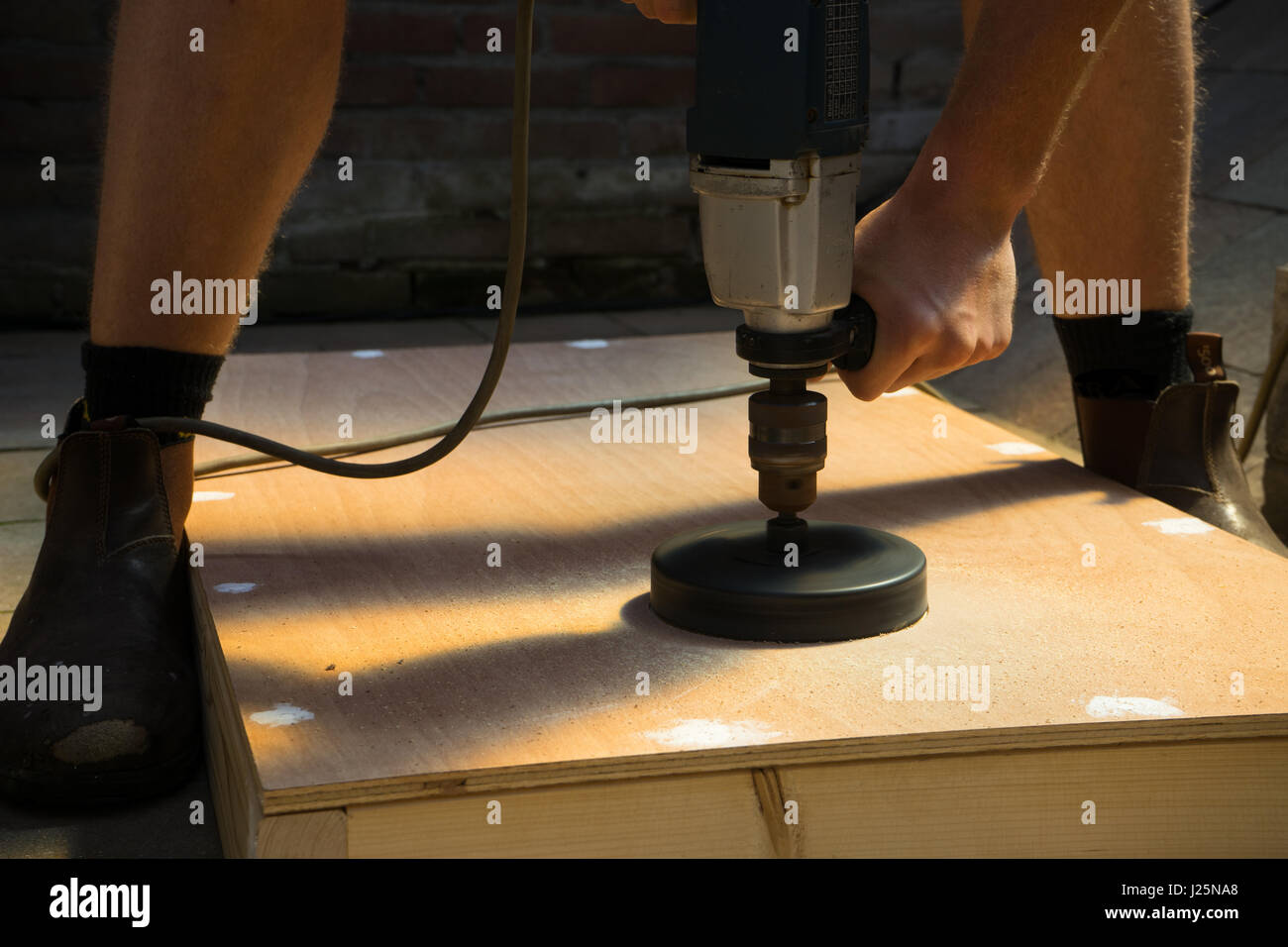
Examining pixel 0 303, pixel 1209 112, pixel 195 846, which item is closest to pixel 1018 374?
pixel 1209 112

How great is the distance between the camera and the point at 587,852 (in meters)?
0.78

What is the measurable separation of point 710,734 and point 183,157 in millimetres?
628

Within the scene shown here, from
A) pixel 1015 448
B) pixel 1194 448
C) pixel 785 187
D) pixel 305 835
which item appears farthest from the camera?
pixel 1015 448

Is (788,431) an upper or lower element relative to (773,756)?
upper

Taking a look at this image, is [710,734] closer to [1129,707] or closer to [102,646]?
[1129,707]

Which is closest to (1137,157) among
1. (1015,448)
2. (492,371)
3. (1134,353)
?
(1134,353)

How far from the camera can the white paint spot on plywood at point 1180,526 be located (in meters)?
1.16

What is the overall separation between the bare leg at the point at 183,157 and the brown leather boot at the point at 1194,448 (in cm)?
80

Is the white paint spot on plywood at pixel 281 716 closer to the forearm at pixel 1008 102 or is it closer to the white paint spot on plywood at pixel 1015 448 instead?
the forearm at pixel 1008 102

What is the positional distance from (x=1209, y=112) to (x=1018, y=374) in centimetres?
83

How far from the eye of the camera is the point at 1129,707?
0.83 m

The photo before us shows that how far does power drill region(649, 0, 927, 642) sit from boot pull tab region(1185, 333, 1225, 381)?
0.47 meters

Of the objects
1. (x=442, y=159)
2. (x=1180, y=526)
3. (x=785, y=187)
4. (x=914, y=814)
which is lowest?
(x=914, y=814)

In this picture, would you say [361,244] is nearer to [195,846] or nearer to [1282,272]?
[1282,272]
